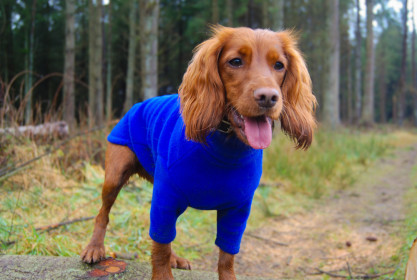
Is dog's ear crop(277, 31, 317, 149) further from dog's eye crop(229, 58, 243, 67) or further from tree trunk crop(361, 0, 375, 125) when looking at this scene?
tree trunk crop(361, 0, 375, 125)

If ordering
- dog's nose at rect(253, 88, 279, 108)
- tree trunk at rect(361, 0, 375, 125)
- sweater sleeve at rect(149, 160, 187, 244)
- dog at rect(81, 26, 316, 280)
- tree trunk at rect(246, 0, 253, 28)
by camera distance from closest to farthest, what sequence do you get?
→ 1. dog's nose at rect(253, 88, 279, 108)
2. dog at rect(81, 26, 316, 280)
3. sweater sleeve at rect(149, 160, 187, 244)
4. tree trunk at rect(361, 0, 375, 125)
5. tree trunk at rect(246, 0, 253, 28)

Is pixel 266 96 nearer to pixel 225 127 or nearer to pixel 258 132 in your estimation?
pixel 258 132

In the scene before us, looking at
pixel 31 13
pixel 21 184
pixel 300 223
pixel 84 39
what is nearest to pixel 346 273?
pixel 300 223

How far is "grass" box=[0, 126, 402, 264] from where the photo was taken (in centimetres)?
327

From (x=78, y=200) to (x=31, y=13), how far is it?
5.74 metres

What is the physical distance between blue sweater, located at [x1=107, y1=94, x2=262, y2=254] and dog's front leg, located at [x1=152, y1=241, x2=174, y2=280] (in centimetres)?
7

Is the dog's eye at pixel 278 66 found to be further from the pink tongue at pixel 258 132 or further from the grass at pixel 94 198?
the grass at pixel 94 198

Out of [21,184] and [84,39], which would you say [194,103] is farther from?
[84,39]

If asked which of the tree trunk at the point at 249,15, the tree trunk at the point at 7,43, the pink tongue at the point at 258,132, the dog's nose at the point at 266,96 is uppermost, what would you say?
the tree trunk at the point at 249,15

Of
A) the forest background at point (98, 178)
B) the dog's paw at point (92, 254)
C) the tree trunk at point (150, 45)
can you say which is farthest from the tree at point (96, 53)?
the dog's paw at point (92, 254)

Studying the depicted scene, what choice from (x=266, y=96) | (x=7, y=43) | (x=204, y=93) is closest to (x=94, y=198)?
(x=204, y=93)

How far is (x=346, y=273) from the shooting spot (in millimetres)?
3314

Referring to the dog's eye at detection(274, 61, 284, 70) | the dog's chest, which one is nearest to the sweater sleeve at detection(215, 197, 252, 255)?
the dog's chest

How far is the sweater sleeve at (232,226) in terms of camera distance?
226 cm
